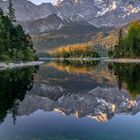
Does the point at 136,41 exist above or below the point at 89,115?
below

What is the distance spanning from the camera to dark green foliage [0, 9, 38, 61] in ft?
425

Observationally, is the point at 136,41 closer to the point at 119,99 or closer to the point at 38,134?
the point at 119,99

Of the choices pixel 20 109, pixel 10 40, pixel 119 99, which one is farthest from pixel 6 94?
pixel 10 40

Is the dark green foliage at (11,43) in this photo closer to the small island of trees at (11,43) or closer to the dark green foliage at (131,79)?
the small island of trees at (11,43)

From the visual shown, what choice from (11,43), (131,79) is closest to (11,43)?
(11,43)

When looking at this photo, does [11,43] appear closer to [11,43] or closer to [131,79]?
[11,43]

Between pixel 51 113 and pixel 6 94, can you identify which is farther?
pixel 6 94

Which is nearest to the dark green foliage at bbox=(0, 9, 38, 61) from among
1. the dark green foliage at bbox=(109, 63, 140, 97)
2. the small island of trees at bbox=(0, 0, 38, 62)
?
the small island of trees at bbox=(0, 0, 38, 62)

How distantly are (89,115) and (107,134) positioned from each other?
1078 cm

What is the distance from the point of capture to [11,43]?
146500 millimetres

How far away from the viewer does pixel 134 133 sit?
2873cm

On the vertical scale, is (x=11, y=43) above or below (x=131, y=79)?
below

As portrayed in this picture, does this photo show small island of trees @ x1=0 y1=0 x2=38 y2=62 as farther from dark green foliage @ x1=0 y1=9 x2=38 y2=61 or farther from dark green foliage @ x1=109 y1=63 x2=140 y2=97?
dark green foliage @ x1=109 y1=63 x2=140 y2=97

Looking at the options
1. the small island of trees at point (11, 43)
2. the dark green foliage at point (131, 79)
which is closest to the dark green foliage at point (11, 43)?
the small island of trees at point (11, 43)
